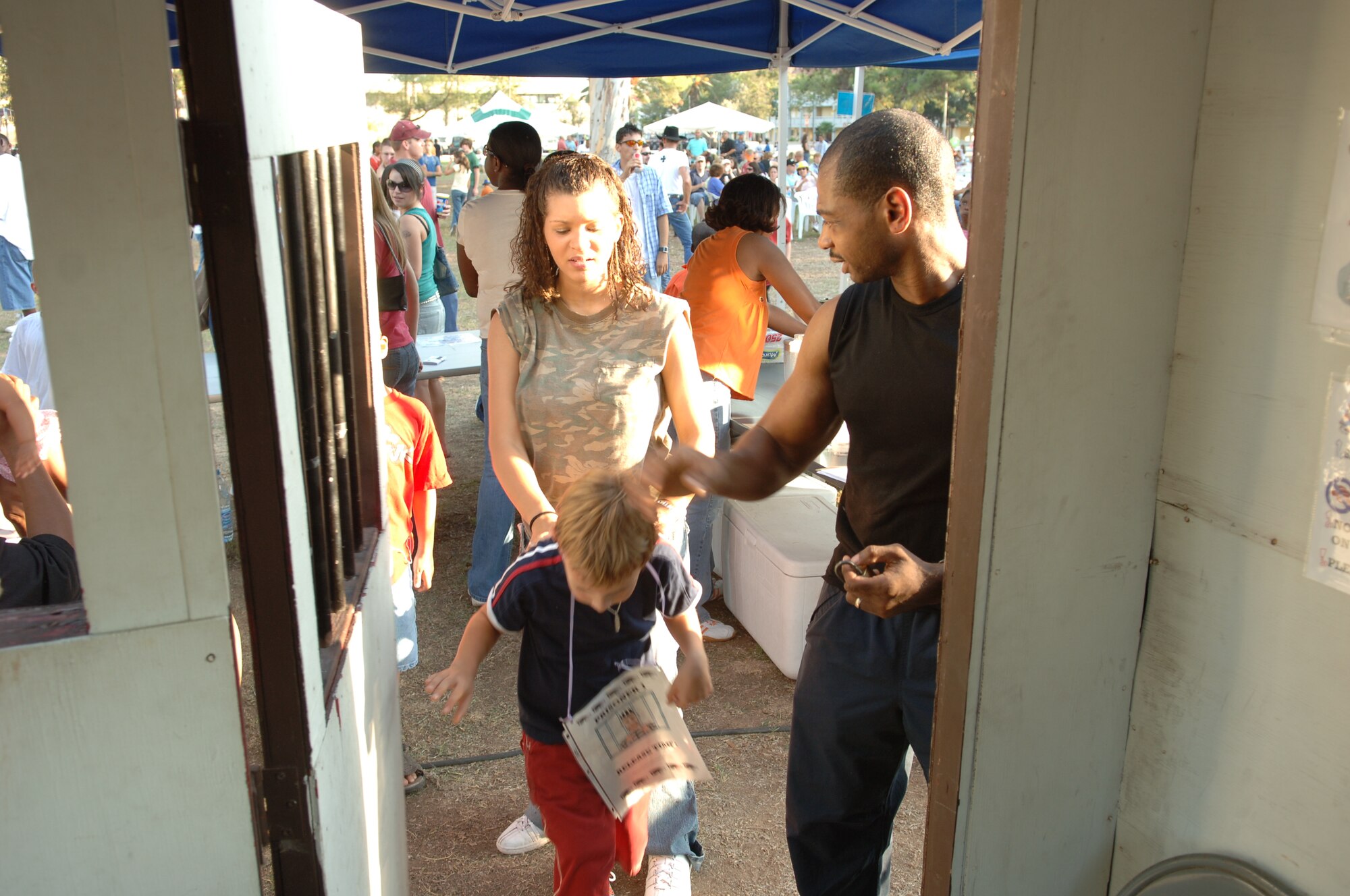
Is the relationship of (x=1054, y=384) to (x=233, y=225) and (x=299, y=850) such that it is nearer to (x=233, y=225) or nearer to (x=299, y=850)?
(x=233, y=225)

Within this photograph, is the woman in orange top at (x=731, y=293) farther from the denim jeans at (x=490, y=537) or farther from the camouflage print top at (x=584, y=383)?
the camouflage print top at (x=584, y=383)

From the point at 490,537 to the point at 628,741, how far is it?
231 centimetres

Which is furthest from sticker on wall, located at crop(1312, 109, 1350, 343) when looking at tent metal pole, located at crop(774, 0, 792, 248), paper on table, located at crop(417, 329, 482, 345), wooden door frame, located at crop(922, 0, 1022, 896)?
paper on table, located at crop(417, 329, 482, 345)

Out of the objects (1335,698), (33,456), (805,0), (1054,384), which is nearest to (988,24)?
(1054,384)

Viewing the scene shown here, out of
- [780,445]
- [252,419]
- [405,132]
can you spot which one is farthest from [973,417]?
[405,132]

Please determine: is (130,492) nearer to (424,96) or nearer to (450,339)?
(450,339)

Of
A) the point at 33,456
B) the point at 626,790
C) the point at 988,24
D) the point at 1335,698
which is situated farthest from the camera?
the point at 33,456

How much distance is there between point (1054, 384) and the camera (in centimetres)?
144

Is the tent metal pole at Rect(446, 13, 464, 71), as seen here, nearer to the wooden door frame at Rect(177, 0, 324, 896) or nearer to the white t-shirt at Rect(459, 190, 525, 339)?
the white t-shirt at Rect(459, 190, 525, 339)

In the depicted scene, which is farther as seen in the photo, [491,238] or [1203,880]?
[491,238]

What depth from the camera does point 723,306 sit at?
438 centimetres

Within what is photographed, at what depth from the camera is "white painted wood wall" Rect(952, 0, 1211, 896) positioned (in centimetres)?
133

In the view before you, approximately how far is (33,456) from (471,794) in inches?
62.9

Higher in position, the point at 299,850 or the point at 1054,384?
the point at 1054,384
